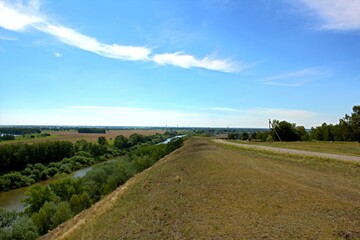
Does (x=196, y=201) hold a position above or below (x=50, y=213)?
above

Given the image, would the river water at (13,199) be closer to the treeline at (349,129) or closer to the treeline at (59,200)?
the treeline at (59,200)

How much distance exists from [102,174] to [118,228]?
3339cm

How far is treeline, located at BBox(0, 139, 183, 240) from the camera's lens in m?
22.8

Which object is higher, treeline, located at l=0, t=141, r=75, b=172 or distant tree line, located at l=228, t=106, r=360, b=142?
distant tree line, located at l=228, t=106, r=360, b=142

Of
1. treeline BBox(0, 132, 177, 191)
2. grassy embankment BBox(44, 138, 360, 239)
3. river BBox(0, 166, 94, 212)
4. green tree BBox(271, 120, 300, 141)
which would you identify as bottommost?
river BBox(0, 166, 94, 212)

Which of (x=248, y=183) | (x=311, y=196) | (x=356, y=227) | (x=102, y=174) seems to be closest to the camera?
(x=356, y=227)

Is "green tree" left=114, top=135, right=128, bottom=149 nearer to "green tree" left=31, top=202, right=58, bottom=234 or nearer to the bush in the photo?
"green tree" left=31, top=202, right=58, bottom=234

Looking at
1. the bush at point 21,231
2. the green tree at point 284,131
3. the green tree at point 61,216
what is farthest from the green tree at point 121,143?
the bush at point 21,231

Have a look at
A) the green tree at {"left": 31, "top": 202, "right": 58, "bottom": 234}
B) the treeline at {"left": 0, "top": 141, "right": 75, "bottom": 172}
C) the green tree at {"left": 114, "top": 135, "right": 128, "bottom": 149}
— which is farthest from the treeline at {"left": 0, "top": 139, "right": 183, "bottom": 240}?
the green tree at {"left": 114, "top": 135, "right": 128, "bottom": 149}

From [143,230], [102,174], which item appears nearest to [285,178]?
[143,230]

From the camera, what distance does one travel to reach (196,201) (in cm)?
1408

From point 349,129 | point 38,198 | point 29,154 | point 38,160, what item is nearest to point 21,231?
point 38,198

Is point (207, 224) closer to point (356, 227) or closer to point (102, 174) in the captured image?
point (356, 227)

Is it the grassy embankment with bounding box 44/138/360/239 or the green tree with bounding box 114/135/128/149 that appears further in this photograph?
the green tree with bounding box 114/135/128/149
